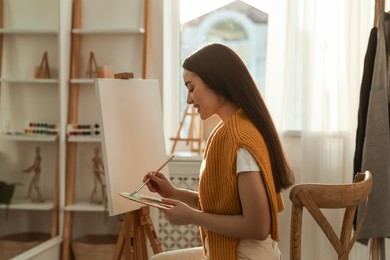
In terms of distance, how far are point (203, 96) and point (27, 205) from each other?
170 centimetres

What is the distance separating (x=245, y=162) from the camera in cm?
166

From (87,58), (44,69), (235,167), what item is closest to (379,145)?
(235,167)

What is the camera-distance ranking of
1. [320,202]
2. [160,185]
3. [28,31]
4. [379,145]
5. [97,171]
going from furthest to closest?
[97,171] < [28,31] < [379,145] < [160,185] < [320,202]

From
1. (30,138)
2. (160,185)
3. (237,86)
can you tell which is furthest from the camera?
(30,138)

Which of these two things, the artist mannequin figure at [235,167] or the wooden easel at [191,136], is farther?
the wooden easel at [191,136]

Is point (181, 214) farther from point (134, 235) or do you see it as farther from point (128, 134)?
point (128, 134)

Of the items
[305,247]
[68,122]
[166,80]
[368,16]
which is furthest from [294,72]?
[68,122]

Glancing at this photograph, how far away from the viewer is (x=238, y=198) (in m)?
1.71

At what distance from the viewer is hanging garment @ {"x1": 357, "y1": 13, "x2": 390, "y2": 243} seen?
2.67 metres

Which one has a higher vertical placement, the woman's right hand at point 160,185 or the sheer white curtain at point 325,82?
the sheer white curtain at point 325,82

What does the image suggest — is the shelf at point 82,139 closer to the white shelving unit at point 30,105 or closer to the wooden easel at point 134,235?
the white shelving unit at point 30,105

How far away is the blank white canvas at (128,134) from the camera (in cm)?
A: 234

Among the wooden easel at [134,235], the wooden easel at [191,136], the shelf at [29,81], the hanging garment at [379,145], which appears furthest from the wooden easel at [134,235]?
the hanging garment at [379,145]

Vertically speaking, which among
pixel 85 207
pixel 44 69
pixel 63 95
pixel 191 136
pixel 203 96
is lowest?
pixel 85 207
